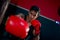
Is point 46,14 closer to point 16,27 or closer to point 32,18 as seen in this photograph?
point 32,18

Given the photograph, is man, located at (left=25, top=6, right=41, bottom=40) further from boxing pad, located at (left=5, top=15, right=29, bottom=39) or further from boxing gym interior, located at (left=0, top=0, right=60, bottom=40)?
boxing pad, located at (left=5, top=15, right=29, bottom=39)

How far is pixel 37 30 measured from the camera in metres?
2.38

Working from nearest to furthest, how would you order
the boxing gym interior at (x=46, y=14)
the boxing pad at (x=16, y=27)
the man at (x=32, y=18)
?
1. the boxing pad at (x=16, y=27)
2. the man at (x=32, y=18)
3. the boxing gym interior at (x=46, y=14)

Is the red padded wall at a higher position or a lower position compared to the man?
higher

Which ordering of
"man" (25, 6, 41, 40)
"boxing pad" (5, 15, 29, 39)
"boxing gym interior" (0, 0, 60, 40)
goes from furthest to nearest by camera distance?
"boxing gym interior" (0, 0, 60, 40) → "man" (25, 6, 41, 40) → "boxing pad" (5, 15, 29, 39)

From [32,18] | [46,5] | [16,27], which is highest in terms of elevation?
[46,5]

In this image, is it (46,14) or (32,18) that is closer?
(32,18)

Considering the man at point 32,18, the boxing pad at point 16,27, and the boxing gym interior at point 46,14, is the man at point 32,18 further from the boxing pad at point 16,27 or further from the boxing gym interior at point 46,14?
Answer: the boxing pad at point 16,27

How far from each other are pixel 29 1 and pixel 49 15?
41cm

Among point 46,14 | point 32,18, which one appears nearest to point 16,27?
point 32,18

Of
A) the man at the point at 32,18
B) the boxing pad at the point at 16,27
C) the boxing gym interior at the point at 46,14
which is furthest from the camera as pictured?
the boxing gym interior at the point at 46,14

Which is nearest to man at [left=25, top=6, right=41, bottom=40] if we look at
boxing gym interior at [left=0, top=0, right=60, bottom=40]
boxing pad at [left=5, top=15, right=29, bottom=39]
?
boxing gym interior at [left=0, top=0, right=60, bottom=40]

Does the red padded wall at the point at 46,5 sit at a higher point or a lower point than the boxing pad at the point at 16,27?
higher

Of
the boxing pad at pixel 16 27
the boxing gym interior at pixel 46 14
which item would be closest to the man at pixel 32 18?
the boxing gym interior at pixel 46 14
